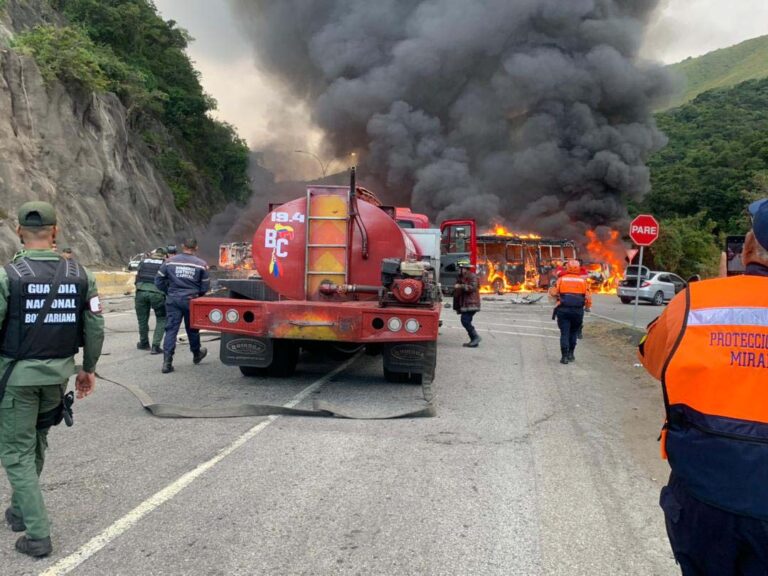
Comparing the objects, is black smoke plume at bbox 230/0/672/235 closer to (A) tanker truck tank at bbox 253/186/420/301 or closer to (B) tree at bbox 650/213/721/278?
(B) tree at bbox 650/213/721/278

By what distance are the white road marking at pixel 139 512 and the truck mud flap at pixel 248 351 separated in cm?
146

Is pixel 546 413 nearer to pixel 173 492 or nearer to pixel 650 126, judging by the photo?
pixel 173 492

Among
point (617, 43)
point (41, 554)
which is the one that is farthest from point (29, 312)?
point (617, 43)

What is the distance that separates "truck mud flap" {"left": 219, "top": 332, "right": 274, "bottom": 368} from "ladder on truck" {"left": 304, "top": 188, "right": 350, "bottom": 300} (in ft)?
2.44

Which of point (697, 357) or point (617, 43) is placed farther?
point (617, 43)

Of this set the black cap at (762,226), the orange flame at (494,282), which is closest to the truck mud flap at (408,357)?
the black cap at (762,226)

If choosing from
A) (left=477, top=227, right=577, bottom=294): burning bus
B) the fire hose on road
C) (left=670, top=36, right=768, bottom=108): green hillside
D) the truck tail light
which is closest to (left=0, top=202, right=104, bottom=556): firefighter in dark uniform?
the fire hose on road

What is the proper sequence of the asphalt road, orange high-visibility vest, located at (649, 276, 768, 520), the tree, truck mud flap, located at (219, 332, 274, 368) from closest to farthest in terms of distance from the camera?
orange high-visibility vest, located at (649, 276, 768, 520), the asphalt road, truck mud flap, located at (219, 332, 274, 368), the tree

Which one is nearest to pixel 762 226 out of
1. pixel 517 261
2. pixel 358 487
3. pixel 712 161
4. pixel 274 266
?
pixel 358 487

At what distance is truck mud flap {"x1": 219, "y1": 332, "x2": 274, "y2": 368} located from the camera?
6500 millimetres

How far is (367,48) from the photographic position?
37.9m

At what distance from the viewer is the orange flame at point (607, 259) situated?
1246 inches

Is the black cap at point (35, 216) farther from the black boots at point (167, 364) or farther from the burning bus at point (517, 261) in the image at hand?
the burning bus at point (517, 261)

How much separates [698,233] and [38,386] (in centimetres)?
3845
